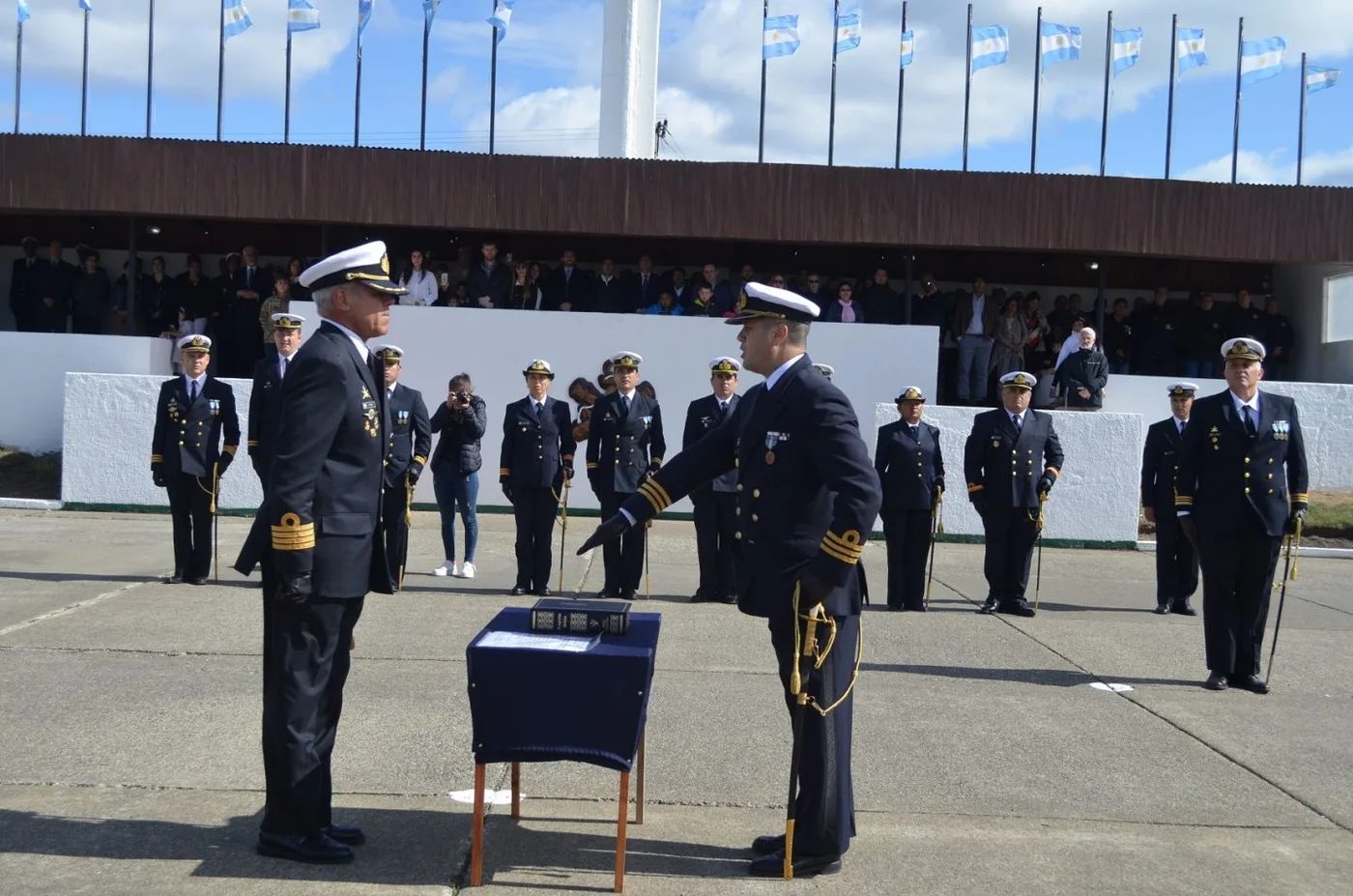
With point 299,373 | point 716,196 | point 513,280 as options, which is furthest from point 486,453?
point 299,373

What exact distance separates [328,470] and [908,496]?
759cm

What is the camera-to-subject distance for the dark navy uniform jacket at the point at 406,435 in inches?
409

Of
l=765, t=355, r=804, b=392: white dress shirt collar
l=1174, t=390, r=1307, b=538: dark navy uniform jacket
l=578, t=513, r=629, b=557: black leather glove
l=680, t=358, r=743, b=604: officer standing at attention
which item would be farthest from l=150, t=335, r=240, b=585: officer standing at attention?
l=1174, t=390, r=1307, b=538: dark navy uniform jacket

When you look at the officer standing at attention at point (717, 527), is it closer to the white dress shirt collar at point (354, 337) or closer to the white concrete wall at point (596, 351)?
the white concrete wall at point (596, 351)

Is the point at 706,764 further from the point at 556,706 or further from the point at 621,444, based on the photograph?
the point at 621,444

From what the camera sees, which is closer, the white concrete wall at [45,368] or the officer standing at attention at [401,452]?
the officer standing at attention at [401,452]

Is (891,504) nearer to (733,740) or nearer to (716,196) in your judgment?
(733,740)

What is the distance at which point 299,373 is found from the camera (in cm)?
438

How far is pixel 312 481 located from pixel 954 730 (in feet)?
12.7

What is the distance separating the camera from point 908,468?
36.9 feet

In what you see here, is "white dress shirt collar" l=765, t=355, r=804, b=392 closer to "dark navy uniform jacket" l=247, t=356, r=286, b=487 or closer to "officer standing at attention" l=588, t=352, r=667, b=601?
"dark navy uniform jacket" l=247, t=356, r=286, b=487

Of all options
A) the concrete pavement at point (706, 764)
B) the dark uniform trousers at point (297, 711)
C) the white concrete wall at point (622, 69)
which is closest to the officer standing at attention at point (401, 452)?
the concrete pavement at point (706, 764)

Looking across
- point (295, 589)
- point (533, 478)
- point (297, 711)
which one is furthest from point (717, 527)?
point (295, 589)

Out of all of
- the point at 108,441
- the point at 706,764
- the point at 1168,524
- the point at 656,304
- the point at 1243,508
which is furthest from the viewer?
the point at 656,304
